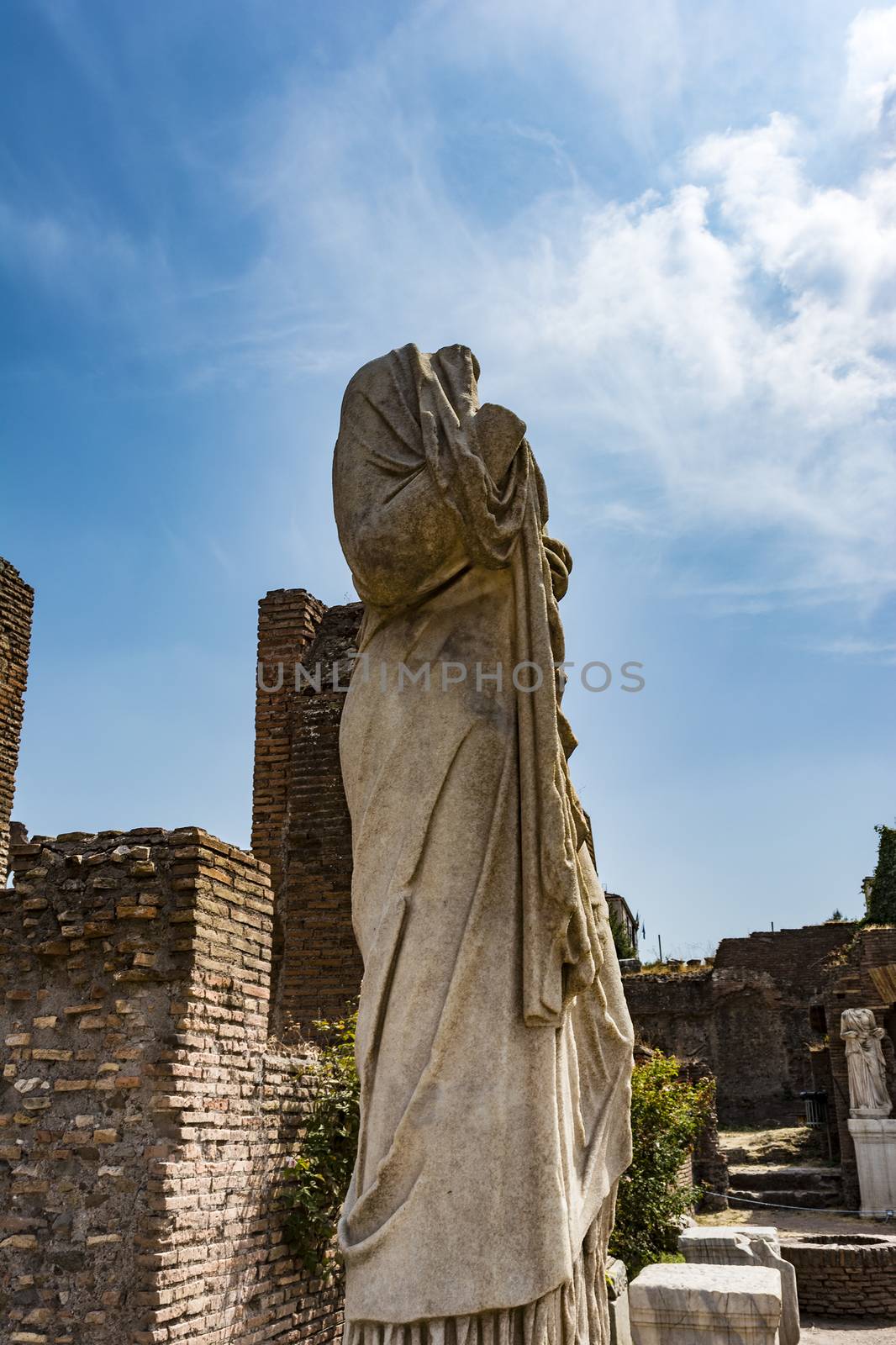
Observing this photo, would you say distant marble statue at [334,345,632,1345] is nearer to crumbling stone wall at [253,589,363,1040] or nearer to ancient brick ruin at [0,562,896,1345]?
ancient brick ruin at [0,562,896,1345]

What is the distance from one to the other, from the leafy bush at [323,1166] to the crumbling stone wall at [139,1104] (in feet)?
0.44

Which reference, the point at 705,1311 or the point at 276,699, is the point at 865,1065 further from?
the point at 705,1311

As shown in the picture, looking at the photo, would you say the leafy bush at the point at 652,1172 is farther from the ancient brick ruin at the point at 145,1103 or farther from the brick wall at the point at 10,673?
the brick wall at the point at 10,673

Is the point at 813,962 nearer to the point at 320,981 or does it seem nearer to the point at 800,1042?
the point at 800,1042

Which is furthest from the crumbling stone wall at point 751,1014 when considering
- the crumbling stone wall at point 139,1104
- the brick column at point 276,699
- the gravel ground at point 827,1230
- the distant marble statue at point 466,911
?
the distant marble statue at point 466,911

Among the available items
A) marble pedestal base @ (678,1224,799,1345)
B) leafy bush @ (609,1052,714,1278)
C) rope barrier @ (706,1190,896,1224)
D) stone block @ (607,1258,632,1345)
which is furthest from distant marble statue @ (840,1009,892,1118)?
stone block @ (607,1258,632,1345)

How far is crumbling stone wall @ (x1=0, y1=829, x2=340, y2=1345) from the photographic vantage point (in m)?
5.71

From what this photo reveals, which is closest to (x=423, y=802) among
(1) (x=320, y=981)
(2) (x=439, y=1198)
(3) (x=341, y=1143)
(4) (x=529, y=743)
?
(4) (x=529, y=743)

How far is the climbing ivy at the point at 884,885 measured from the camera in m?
27.7

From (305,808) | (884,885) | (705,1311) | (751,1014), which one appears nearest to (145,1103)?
(705,1311)

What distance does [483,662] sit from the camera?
238 cm

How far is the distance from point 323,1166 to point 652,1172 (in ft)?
11.3

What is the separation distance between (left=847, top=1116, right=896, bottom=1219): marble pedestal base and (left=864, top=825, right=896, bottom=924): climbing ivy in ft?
33.9

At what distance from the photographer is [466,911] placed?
84.2 inches
